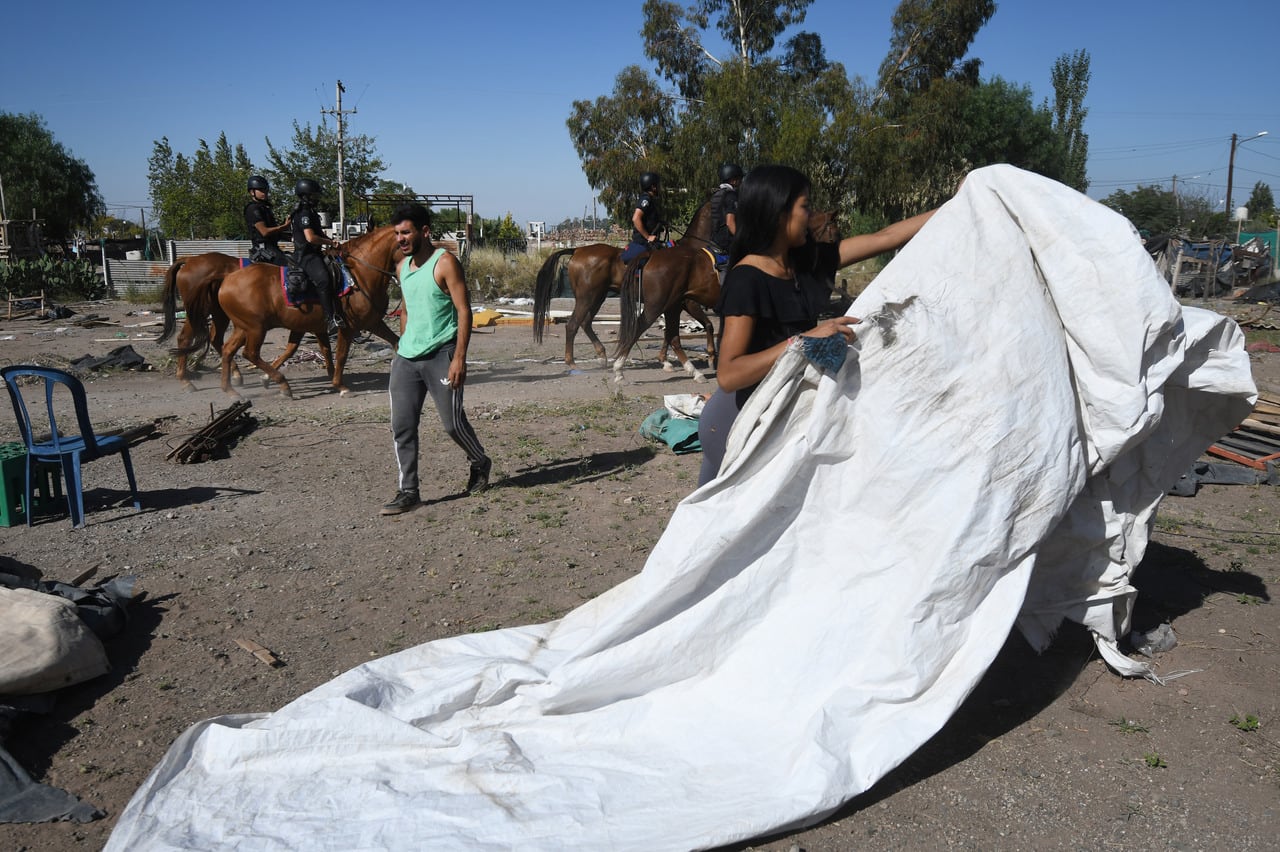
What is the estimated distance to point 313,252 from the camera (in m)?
11.0

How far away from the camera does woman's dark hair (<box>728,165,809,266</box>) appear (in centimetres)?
313

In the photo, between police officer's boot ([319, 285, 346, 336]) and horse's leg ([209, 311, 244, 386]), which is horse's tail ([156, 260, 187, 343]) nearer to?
horse's leg ([209, 311, 244, 386])

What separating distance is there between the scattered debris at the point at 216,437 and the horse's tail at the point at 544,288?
519 cm

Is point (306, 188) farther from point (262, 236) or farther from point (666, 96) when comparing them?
point (666, 96)

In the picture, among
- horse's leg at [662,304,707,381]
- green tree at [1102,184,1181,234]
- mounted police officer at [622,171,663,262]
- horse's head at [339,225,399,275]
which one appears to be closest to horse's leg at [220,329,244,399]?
horse's head at [339,225,399,275]

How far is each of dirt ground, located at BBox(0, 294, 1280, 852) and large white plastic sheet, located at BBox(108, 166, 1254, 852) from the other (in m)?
0.33

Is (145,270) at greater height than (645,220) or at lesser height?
lesser

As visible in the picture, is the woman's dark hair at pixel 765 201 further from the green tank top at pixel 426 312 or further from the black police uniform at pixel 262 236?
the black police uniform at pixel 262 236

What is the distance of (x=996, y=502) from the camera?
282cm

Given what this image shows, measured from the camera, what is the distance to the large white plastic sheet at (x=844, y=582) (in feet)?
8.85

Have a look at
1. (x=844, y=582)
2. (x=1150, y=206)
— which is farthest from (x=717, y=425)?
(x=1150, y=206)

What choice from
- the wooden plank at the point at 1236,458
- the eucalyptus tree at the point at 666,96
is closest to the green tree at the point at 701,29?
the eucalyptus tree at the point at 666,96

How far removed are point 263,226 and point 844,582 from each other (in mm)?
10865

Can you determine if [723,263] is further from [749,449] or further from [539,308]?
[749,449]
